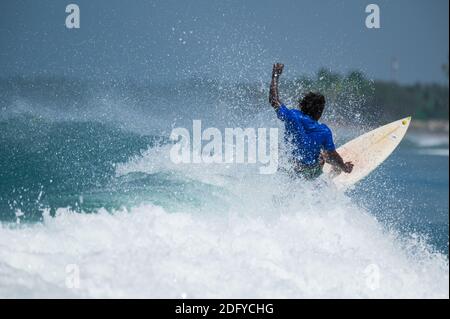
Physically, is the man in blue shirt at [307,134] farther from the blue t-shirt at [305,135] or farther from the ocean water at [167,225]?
the ocean water at [167,225]

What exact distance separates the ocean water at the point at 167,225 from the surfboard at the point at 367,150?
1.20ft

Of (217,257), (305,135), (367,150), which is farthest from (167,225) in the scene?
(367,150)

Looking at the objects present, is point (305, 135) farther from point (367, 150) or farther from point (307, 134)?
point (367, 150)

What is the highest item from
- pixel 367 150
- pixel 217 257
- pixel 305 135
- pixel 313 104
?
pixel 313 104

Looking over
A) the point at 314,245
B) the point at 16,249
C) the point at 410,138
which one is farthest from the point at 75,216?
the point at 410,138

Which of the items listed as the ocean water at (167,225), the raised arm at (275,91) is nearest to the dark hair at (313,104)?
the raised arm at (275,91)

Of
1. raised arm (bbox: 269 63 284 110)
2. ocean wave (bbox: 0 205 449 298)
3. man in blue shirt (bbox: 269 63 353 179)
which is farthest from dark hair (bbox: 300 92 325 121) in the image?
ocean wave (bbox: 0 205 449 298)

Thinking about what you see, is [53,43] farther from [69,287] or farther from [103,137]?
[69,287]

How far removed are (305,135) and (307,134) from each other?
17 millimetres

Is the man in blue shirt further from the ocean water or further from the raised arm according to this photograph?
the ocean water

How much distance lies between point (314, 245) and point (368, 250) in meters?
0.54

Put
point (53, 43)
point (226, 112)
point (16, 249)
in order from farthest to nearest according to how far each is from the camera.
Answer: point (53, 43), point (226, 112), point (16, 249)

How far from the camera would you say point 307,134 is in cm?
581
